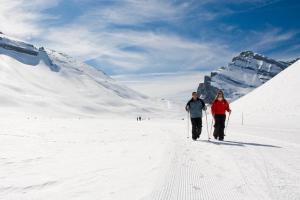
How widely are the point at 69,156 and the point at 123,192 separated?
468 cm

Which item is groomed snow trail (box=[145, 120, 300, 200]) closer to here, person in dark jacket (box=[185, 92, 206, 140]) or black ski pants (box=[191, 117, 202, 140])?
black ski pants (box=[191, 117, 202, 140])

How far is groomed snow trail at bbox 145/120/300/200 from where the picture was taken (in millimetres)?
6516

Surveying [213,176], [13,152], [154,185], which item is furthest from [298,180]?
[13,152]

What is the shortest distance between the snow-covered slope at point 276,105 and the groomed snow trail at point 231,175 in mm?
19284

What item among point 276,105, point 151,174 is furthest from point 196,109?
point 276,105

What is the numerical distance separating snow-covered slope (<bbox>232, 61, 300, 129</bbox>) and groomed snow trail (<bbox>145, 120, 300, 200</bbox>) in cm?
1928

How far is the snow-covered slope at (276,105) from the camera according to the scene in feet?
112

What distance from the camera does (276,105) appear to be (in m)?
46.1

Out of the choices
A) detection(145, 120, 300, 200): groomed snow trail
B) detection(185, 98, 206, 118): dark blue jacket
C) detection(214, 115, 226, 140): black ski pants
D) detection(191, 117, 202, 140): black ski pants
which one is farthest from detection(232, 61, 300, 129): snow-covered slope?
detection(145, 120, 300, 200): groomed snow trail

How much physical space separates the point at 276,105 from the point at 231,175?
40217 mm

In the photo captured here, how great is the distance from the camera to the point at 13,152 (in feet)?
38.2

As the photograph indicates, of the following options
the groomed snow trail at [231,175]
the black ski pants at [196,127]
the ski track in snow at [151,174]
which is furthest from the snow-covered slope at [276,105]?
the ski track in snow at [151,174]

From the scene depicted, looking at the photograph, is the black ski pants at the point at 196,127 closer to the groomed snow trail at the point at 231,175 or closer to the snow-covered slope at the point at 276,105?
the groomed snow trail at the point at 231,175

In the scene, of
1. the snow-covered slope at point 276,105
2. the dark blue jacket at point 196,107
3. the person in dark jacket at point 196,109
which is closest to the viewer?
the person in dark jacket at point 196,109
